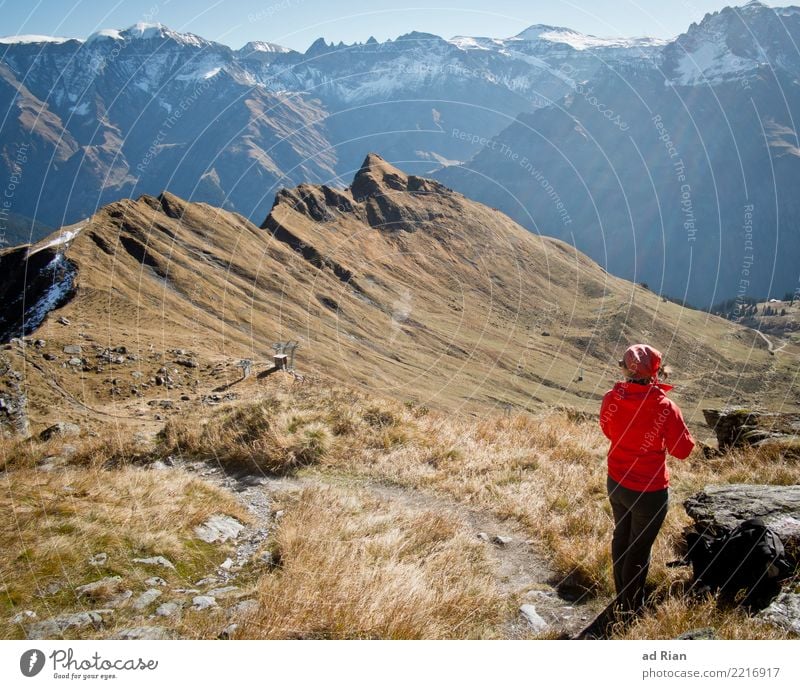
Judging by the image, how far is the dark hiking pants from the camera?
532 centimetres

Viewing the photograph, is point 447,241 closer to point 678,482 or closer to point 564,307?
point 564,307

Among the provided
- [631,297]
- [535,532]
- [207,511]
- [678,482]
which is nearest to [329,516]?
[207,511]

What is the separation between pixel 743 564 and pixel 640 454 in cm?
130

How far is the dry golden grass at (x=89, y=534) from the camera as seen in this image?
5164 millimetres

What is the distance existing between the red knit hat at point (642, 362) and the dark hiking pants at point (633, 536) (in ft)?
3.73

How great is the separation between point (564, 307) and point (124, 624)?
515ft

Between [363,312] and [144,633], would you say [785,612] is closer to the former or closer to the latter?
[144,633]

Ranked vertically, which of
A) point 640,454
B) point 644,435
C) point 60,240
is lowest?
point 60,240

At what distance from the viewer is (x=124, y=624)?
16.1ft

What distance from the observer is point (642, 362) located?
17.4 ft

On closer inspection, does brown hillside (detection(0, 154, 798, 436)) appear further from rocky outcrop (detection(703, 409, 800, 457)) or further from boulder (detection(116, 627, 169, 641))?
rocky outcrop (detection(703, 409, 800, 457))

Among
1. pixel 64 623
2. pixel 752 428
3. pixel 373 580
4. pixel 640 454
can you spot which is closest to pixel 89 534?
pixel 64 623

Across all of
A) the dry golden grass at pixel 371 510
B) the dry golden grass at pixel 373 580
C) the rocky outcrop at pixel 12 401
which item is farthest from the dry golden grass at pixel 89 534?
the rocky outcrop at pixel 12 401

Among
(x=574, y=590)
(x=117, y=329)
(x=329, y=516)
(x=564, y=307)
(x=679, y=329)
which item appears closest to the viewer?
(x=574, y=590)
